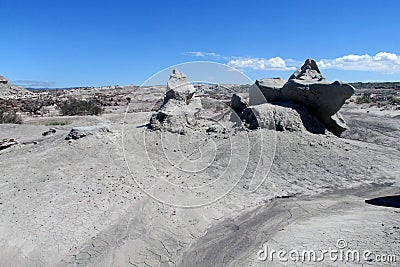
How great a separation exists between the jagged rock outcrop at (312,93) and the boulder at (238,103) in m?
0.34

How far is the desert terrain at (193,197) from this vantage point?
5.73 metres

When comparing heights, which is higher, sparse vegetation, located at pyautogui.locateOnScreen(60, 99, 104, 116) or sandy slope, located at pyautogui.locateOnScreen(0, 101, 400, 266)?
sparse vegetation, located at pyautogui.locateOnScreen(60, 99, 104, 116)

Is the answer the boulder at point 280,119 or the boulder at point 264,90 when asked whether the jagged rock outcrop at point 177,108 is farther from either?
the boulder at point 264,90

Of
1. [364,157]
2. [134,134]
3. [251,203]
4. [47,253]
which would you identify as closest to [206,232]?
[251,203]

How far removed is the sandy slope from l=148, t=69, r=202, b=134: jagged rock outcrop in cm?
53

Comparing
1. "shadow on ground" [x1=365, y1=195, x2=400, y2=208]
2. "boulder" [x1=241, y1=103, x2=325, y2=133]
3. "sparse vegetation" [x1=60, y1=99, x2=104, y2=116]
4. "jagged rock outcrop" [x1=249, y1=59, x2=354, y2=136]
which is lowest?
"shadow on ground" [x1=365, y1=195, x2=400, y2=208]

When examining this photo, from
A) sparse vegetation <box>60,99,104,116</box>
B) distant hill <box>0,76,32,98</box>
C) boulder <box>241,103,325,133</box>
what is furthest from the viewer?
distant hill <box>0,76,32,98</box>

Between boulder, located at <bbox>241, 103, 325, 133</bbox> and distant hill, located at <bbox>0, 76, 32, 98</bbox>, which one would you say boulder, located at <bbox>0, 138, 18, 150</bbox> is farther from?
distant hill, located at <bbox>0, 76, 32, 98</bbox>

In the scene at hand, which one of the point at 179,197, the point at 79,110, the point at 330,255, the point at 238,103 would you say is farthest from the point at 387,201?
the point at 79,110

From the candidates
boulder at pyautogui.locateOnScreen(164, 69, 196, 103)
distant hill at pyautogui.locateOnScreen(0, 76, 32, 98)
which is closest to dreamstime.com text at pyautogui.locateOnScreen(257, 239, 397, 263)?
boulder at pyautogui.locateOnScreen(164, 69, 196, 103)

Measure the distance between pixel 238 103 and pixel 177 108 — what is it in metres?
3.08

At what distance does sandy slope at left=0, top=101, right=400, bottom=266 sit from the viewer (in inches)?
229

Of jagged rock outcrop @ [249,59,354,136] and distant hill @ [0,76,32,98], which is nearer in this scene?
jagged rock outcrop @ [249,59,354,136]

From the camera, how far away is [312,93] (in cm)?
1260
